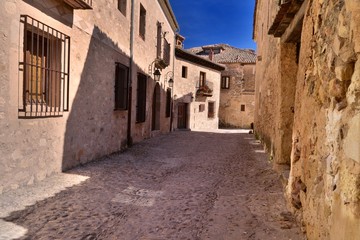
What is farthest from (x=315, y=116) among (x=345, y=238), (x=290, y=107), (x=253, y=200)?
(x=290, y=107)

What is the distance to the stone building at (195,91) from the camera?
693 inches

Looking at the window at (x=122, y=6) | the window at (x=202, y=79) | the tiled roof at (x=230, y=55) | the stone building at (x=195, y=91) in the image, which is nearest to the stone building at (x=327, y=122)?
the window at (x=122, y=6)

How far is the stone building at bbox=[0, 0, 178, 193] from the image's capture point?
375 cm

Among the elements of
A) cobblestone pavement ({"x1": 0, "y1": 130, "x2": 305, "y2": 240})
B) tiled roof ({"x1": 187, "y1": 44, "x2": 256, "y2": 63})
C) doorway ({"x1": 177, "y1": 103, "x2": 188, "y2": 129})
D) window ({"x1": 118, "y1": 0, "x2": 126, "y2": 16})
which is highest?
tiled roof ({"x1": 187, "y1": 44, "x2": 256, "y2": 63})

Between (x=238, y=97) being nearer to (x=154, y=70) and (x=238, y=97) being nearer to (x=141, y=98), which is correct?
(x=154, y=70)

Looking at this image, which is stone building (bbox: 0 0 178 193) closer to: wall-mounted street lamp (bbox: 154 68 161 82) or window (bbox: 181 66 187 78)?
wall-mounted street lamp (bbox: 154 68 161 82)

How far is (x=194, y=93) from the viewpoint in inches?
778

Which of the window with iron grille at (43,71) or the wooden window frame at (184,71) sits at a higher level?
the wooden window frame at (184,71)

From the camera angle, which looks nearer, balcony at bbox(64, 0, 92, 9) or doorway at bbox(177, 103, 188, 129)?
balcony at bbox(64, 0, 92, 9)

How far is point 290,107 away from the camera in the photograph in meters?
4.95

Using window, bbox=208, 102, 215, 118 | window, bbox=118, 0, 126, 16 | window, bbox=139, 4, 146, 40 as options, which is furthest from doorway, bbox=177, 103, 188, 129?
window, bbox=118, 0, 126, 16

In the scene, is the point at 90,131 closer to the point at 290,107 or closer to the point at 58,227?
the point at 58,227

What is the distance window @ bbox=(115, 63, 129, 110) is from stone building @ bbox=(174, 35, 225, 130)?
29.0 feet

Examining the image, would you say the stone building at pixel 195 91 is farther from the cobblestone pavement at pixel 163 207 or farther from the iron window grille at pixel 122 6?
the cobblestone pavement at pixel 163 207
